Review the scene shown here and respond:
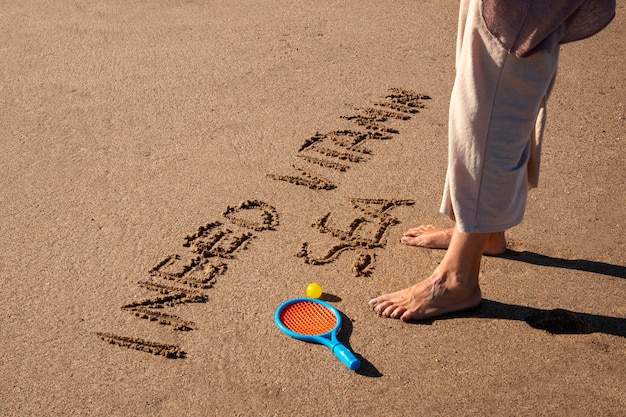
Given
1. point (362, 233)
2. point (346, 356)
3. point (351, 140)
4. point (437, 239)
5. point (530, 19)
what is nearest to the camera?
point (530, 19)

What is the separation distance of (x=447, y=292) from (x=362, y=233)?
0.66 meters

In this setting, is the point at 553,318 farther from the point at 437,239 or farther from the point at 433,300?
the point at 437,239

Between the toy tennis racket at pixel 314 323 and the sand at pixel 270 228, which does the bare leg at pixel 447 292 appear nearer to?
the sand at pixel 270 228

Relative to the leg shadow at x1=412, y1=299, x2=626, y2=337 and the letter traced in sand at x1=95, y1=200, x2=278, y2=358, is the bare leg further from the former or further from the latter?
the letter traced in sand at x1=95, y1=200, x2=278, y2=358

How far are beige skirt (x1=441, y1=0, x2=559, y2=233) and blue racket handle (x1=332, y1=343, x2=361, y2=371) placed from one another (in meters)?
0.62

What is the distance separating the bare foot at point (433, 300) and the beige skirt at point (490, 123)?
0.26 meters

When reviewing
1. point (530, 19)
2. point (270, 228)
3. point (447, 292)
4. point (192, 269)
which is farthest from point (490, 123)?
point (192, 269)

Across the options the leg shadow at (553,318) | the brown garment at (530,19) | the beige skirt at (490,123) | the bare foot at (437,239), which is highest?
the brown garment at (530,19)

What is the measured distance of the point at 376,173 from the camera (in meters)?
4.07

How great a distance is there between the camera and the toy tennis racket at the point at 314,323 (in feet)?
9.18

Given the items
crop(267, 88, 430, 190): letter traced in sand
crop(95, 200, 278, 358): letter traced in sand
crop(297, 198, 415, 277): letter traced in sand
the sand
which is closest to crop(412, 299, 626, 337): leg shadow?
the sand

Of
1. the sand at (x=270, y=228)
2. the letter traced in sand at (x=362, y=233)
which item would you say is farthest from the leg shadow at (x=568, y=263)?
the letter traced in sand at (x=362, y=233)

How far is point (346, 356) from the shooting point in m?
2.75

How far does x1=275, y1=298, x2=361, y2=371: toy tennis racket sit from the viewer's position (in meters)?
2.80
